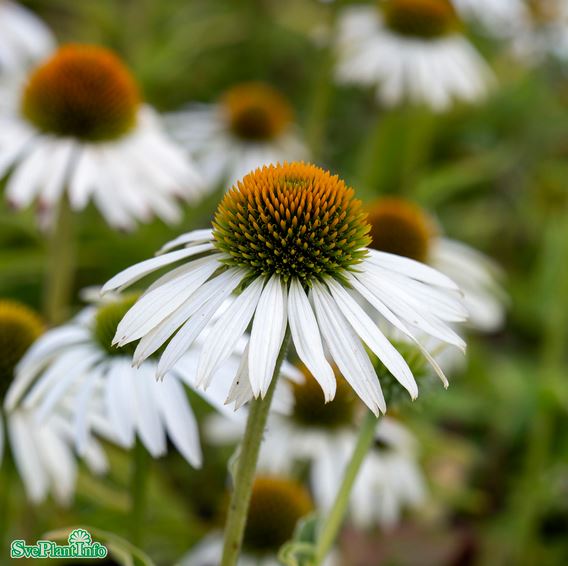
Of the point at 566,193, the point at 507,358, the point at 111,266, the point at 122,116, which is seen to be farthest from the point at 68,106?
the point at 566,193

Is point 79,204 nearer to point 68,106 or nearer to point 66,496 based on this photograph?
point 68,106

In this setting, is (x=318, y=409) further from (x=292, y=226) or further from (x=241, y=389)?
(x=241, y=389)

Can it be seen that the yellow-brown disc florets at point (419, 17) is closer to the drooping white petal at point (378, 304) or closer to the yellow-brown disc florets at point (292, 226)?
the yellow-brown disc florets at point (292, 226)

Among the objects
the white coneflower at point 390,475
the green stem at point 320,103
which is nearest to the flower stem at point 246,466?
the white coneflower at point 390,475

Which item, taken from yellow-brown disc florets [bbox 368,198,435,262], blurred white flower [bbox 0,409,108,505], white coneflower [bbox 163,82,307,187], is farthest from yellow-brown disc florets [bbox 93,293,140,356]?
white coneflower [bbox 163,82,307,187]

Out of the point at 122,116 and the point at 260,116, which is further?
the point at 260,116

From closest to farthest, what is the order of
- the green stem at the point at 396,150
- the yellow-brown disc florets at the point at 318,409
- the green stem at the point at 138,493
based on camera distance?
the green stem at the point at 138,493, the yellow-brown disc florets at the point at 318,409, the green stem at the point at 396,150

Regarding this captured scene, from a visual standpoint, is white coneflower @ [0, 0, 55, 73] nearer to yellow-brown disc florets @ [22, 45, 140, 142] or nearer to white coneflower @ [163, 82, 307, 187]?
white coneflower @ [163, 82, 307, 187]
